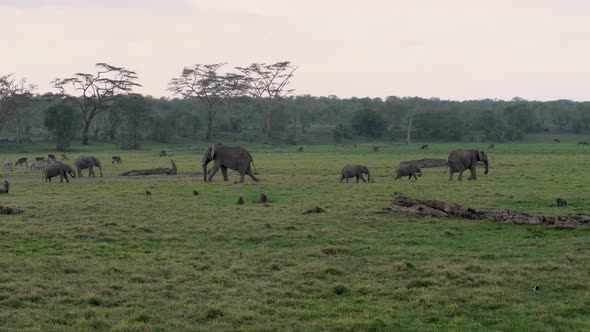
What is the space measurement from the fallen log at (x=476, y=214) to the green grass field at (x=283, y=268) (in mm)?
421

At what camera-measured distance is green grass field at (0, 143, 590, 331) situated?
7895 mm

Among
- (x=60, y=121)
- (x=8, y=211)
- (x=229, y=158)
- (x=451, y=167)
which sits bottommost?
(x=8, y=211)

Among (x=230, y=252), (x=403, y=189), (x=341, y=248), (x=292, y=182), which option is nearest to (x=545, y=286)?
(x=341, y=248)

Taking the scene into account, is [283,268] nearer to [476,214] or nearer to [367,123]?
[476,214]

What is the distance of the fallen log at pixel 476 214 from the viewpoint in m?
14.4

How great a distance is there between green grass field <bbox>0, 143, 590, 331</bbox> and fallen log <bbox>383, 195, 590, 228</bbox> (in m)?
0.42

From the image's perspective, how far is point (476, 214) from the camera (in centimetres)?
1562

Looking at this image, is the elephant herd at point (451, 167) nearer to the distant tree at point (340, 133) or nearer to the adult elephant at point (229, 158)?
the adult elephant at point (229, 158)

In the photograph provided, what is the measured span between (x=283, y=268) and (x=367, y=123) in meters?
83.4

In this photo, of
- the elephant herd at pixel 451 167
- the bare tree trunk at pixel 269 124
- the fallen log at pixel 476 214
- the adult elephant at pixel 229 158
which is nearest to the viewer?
the fallen log at pixel 476 214

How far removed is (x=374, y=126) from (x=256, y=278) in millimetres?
84687

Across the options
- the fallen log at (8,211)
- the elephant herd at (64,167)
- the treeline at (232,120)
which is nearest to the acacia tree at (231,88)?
the treeline at (232,120)

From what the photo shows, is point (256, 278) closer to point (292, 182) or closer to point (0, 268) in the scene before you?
point (0, 268)

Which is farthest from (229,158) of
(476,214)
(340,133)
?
(340,133)
